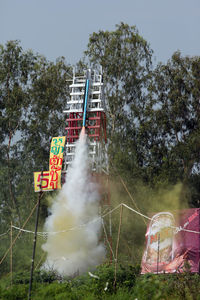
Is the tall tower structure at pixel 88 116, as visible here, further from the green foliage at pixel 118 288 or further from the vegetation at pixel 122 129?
the green foliage at pixel 118 288

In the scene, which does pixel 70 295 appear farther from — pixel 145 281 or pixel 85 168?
pixel 85 168

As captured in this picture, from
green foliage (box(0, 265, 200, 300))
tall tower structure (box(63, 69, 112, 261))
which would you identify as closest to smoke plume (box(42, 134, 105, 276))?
tall tower structure (box(63, 69, 112, 261))

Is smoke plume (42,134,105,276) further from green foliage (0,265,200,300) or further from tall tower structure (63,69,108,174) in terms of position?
green foliage (0,265,200,300)

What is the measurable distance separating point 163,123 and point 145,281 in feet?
75.1

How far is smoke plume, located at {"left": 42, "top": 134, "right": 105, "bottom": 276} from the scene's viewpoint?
26562mm

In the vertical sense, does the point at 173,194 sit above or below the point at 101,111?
below

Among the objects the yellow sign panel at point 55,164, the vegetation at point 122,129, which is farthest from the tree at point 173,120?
the yellow sign panel at point 55,164

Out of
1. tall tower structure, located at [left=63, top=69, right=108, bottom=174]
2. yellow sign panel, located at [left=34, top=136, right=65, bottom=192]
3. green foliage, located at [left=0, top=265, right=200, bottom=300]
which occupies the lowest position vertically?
green foliage, located at [left=0, top=265, right=200, bottom=300]

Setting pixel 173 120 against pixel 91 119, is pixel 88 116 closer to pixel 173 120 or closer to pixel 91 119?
pixel 91 119

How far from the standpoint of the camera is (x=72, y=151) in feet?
94.5

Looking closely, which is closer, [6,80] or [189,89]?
[189,89]

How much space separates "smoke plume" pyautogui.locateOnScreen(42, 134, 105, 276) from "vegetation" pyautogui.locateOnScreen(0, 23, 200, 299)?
2.50 m

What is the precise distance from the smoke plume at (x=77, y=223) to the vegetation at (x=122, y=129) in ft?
8.20

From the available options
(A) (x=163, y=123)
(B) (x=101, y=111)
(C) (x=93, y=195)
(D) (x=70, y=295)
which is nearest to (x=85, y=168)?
(C) (x=93, y=195)
